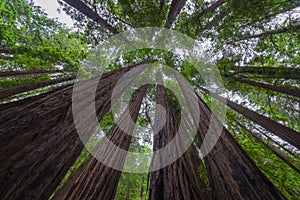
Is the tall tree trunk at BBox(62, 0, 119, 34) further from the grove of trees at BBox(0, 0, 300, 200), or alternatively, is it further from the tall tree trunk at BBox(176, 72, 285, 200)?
the tall tree trunk at BBox(176, 72, 285, 200)

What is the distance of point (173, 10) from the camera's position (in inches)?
104

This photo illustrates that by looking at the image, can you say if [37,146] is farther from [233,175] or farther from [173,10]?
[173,10]

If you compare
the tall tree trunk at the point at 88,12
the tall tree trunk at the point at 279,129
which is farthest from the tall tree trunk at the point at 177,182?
the tall tree trunk at the point at 88,12

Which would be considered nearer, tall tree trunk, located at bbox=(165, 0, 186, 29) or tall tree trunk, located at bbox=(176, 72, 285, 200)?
tall tree trunk, located at bbox=(176, 72, 285, 200)

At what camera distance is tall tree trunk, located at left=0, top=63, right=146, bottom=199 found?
73 cm

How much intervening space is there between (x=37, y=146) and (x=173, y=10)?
261cm

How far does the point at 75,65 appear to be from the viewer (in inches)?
98.3

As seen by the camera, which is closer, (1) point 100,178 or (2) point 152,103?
(1) point 100,178

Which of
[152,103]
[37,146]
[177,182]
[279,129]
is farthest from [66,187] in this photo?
[152,103]

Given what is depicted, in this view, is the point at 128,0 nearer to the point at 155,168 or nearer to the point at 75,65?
the point at 75,65

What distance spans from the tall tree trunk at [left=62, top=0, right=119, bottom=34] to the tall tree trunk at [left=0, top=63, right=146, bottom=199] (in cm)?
173

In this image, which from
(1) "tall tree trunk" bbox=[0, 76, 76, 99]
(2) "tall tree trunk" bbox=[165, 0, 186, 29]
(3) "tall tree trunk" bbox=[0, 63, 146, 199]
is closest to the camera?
(3) "tall tree trunk" bbox=[0, 63, 146, 199]

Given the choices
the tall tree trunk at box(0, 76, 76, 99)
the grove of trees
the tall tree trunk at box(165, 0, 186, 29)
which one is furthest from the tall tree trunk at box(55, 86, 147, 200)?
the tall tree trunk at box(165, 0, 186, 29)

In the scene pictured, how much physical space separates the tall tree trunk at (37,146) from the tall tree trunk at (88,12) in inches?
68.1
